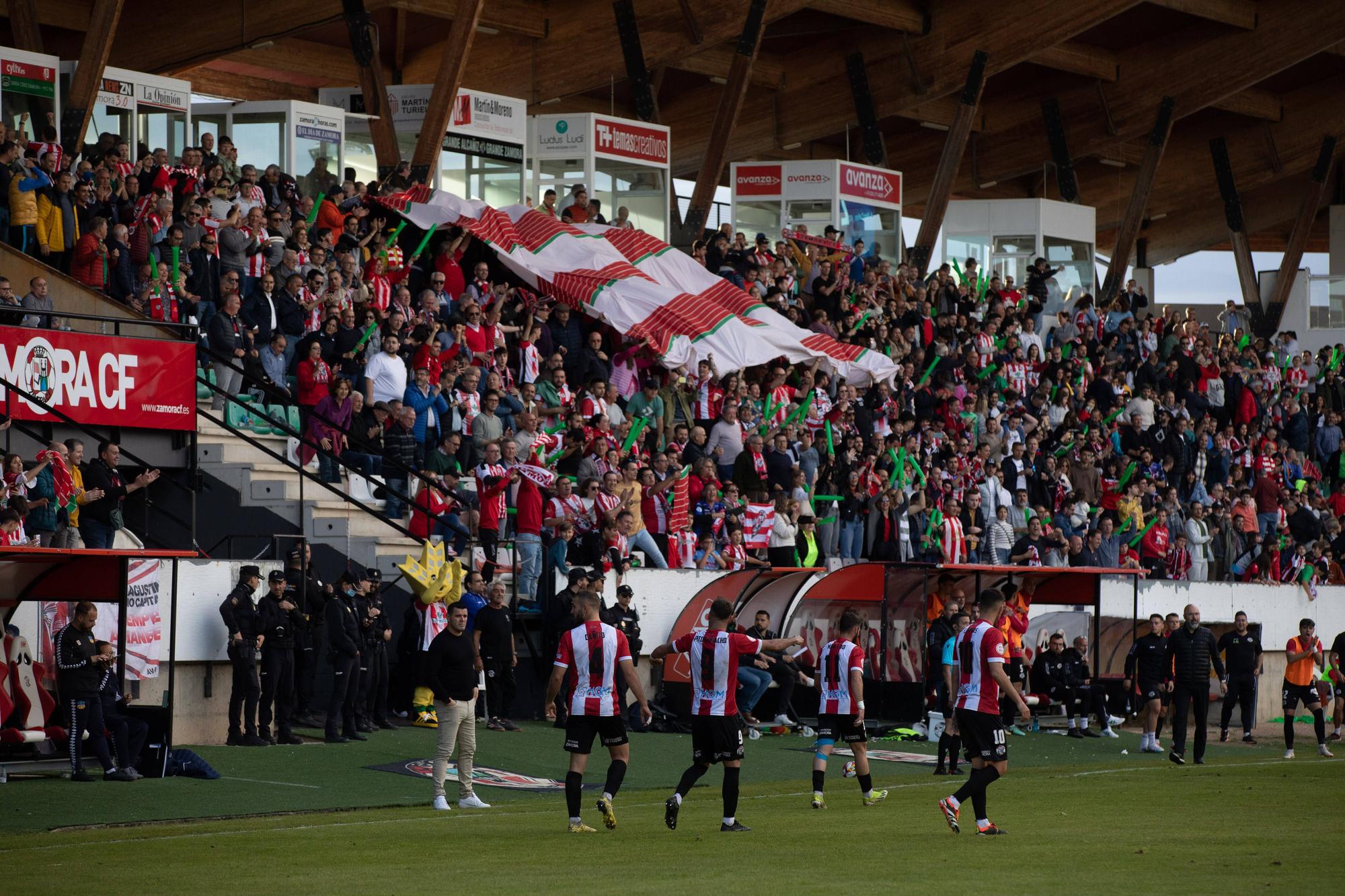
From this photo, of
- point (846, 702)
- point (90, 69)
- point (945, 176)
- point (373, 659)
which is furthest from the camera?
point (945, 176)

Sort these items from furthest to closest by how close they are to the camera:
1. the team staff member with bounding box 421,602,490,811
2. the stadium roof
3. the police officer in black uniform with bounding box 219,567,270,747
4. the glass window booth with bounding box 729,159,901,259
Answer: the glass window booth with bounding box 729,159,901,259 < the stadium roof < the police officer in black uniform with bounding box 219,567,270,747 < the team staff member with bounding box 421,602,490,811

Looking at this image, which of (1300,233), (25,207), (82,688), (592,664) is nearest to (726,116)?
(25,207)

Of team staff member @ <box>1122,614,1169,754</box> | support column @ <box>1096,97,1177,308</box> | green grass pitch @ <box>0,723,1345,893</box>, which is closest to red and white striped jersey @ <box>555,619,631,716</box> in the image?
green grass pitch @ <box>0,723,1345,893</box>

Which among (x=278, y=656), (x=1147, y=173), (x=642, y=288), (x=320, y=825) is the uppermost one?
(x=1147, y=173)

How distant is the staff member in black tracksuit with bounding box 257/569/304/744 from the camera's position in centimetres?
1800

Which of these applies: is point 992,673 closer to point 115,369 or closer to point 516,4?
point 115,369

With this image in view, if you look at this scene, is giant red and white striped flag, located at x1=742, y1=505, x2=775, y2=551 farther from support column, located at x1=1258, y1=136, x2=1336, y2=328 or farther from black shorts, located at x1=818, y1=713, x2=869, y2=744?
support column, located at x1=1258, y1=136, x2=1336, y2=328

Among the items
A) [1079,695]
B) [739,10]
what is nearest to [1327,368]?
[739,10]

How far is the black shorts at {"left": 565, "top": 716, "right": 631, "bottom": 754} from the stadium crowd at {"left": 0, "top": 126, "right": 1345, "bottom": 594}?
7589 millimetres

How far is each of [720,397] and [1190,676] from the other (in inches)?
334

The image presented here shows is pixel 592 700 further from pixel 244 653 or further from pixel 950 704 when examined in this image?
pixel 950 704

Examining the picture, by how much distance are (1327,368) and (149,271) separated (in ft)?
94.2

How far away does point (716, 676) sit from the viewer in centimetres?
1412

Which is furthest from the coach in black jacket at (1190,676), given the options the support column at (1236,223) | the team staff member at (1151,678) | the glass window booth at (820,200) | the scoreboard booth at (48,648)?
the support column at (1236,223)
